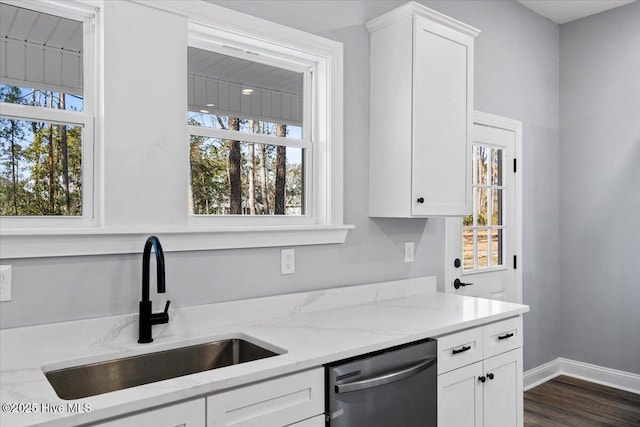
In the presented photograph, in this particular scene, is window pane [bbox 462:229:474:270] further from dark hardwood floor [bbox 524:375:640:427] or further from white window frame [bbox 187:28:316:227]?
white window frame [bbox 187:28:316:227]

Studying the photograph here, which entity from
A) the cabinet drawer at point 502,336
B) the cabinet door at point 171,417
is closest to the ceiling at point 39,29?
the cabinet door at point 171,417

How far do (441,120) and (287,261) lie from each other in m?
1.11

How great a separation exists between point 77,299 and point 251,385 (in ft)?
2.45

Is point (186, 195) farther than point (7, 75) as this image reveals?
Yes

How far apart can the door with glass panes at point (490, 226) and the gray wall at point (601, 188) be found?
26.2 inches

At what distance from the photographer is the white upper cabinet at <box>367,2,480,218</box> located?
2.47 metres

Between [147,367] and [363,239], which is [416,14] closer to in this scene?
[363,239]

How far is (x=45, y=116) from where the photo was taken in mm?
1749

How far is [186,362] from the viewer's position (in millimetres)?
1821

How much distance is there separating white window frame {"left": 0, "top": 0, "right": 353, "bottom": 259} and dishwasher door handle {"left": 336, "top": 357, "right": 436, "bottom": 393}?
0.77m

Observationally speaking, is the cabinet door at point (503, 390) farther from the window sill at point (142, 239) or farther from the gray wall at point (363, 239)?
the window sill at point (142, 239)

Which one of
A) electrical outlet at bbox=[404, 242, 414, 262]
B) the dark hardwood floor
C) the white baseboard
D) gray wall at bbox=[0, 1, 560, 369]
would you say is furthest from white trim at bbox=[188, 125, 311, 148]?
the white baseboard

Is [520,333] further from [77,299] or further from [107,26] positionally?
[107,26]

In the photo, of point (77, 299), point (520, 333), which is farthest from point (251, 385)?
point (520, 333)
